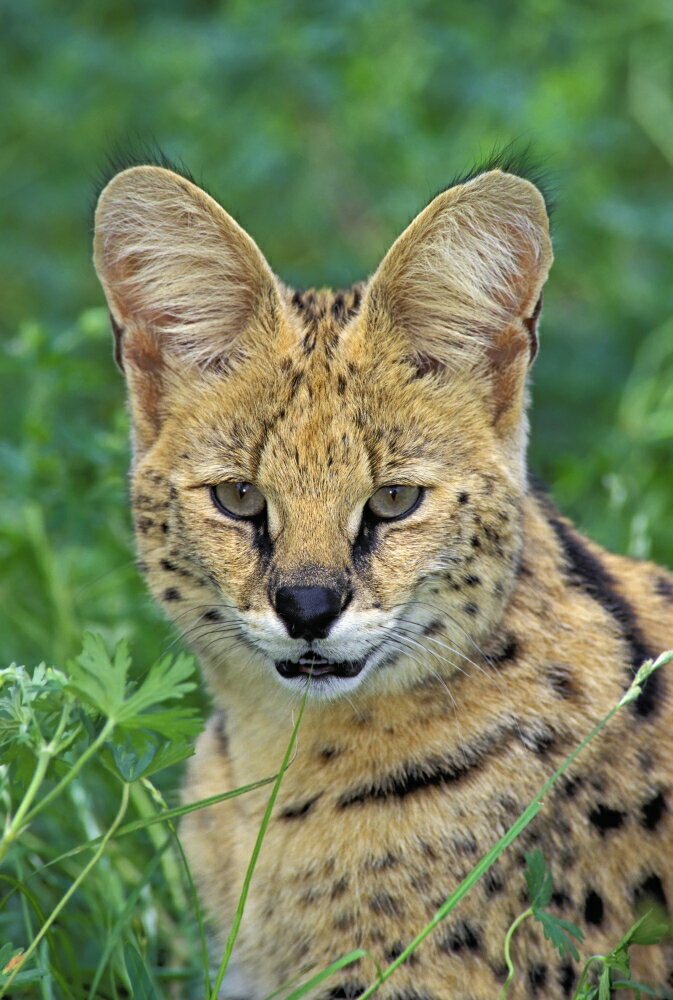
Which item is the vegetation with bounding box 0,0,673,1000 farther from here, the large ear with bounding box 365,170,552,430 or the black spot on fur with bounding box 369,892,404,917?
the large ear with bounding box 365,170,552,430

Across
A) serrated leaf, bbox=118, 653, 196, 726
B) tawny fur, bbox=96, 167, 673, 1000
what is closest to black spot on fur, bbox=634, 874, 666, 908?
tawny fur, bbox=96, 167, 673, 1000

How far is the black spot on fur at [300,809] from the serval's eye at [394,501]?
2.38 feet

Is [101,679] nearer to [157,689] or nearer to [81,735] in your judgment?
[157,689]

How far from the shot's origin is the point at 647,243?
24.8 feet

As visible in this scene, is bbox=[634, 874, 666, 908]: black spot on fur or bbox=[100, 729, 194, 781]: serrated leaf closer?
bbox=[100, 729, 194, 781]: serrated leaf

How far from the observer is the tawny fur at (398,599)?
3.24 meters

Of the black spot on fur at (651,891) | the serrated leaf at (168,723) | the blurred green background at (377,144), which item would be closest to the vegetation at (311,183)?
the blurred green background at (377,144)

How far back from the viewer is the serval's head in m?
3.22

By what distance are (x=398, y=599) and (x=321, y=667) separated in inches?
9.5

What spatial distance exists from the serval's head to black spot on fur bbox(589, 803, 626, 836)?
482 millimetres

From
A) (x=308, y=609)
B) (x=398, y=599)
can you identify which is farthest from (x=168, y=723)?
(x=398, y=599)

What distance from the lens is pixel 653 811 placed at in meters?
3.38

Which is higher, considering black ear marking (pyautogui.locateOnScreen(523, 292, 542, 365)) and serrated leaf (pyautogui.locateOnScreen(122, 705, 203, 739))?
black ear marking (pyautogui.locateOnScreen(523, 292, 542, 365))

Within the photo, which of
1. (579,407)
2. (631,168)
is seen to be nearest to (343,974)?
(579,407)
